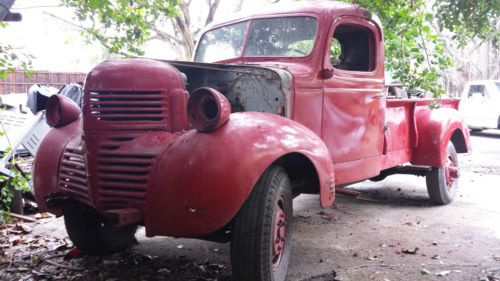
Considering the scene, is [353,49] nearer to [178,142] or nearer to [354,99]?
[354,99]

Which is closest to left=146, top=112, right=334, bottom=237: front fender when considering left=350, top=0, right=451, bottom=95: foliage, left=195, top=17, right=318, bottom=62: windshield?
left=195, top=17, right=318, bottom=62: windshield

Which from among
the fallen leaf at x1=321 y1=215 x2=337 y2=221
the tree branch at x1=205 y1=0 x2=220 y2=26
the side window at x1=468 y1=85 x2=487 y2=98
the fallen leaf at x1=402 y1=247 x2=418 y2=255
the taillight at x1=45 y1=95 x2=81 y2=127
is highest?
the tree branch at x1=205 y1=0 x2=220 y2=26

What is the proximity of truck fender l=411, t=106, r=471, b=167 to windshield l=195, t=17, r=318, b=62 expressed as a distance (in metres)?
2.23

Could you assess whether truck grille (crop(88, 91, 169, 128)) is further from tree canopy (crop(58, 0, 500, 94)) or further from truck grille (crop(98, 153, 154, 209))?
tree canopy (crop(58, 0, 500, 94))

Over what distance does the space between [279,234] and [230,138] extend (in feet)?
2.70

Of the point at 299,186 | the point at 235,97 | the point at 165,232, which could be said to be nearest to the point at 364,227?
the point at 299,186

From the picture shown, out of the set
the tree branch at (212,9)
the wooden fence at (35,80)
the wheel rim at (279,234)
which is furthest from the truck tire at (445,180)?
the wooden fence at (35,80)

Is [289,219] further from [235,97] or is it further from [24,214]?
[24,214]

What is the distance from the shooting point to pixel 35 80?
16.1 metres

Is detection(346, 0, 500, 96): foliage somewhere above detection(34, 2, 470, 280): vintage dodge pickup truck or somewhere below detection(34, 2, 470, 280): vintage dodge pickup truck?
above

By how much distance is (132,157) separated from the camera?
2727mm

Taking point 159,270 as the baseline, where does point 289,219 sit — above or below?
above

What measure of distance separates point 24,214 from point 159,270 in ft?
8.83

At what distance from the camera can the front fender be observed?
254cm
